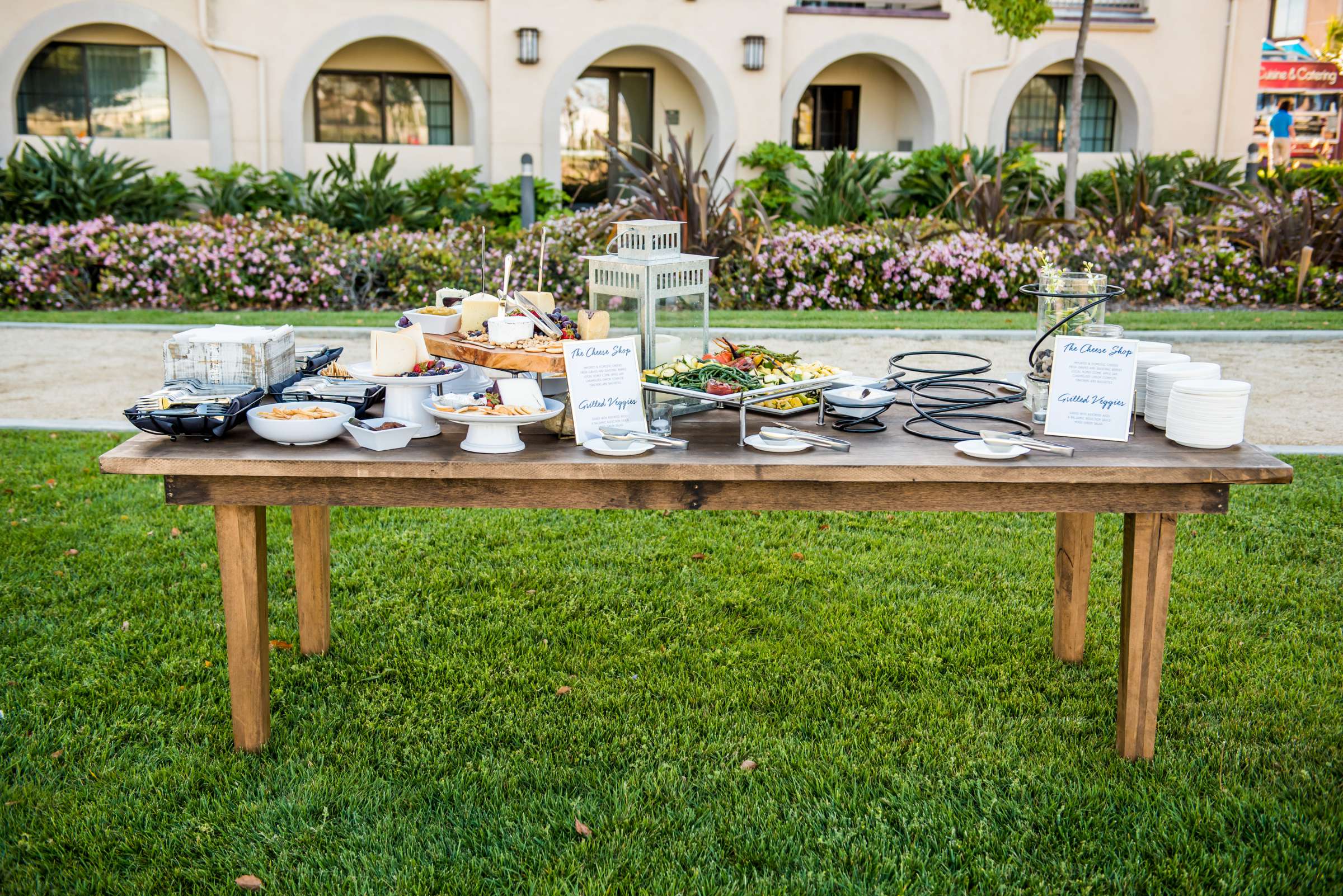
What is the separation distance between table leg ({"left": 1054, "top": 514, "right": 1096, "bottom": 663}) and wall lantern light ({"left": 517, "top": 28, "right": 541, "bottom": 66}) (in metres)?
11.9

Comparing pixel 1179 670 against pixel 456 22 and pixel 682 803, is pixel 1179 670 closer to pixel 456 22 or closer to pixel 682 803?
pixel 682 803

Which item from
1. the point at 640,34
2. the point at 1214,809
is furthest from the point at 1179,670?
the point at 640,34

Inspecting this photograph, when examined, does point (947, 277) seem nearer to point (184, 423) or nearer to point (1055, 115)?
point (1055, 115)

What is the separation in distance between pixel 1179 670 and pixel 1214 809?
0.81 metres

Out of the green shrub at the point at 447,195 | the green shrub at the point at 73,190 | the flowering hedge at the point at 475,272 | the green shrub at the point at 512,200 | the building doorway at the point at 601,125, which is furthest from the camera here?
the building doorway at the point at 601,125

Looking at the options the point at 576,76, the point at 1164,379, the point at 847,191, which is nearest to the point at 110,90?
the point at 576,76

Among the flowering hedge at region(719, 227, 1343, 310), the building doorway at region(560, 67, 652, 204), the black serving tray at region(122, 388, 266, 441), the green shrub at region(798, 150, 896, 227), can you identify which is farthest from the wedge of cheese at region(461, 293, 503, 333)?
the building doorway at region(560, 67, 652, 204)

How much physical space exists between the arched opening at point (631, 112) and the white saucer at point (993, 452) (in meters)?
12.4

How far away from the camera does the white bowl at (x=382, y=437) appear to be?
2.64 metres

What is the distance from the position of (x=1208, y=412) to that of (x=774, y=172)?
1196cm

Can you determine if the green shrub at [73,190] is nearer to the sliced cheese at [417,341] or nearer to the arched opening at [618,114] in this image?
the arched opening at [618,114]

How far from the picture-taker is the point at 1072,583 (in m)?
3.41

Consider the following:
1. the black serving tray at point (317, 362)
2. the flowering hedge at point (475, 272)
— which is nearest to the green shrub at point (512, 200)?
the flowering hedge at point (475, 272)

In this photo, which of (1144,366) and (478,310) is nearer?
(1144,366)
